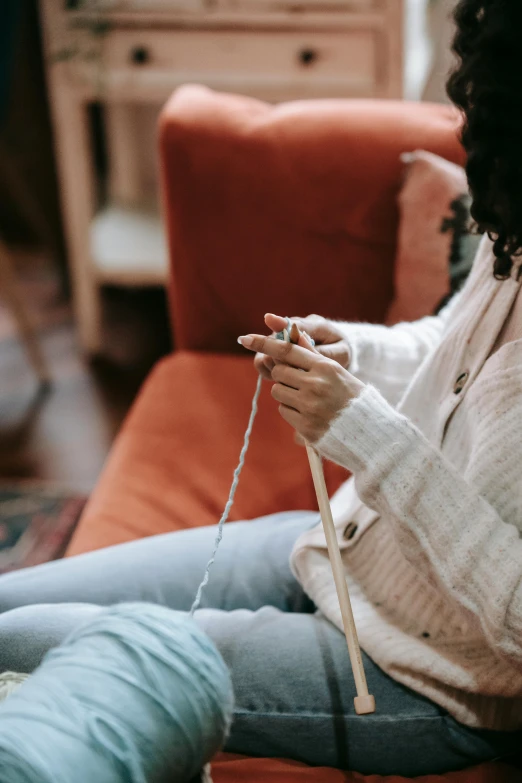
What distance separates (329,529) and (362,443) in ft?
0.30

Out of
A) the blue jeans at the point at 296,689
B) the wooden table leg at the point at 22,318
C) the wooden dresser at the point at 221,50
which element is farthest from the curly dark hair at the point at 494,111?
the wooden table leg at the point at 22,318

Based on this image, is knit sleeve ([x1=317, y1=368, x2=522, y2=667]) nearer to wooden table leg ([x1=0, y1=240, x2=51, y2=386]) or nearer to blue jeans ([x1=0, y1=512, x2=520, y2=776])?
blue jeans ([x1=0, y1=512, x2=520, y2=776])

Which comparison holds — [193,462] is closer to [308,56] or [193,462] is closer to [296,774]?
[296,774]

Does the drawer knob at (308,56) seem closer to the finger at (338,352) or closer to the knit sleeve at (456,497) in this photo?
the finger at (338,352)

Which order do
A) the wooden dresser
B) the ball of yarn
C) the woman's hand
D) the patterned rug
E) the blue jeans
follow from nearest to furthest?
the ball of yarn, the blue jeans, the woman's hand, the patterned rug, the wooden dresser

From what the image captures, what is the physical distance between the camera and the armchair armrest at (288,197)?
1.32 m

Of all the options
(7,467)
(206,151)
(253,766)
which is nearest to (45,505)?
(7,467)

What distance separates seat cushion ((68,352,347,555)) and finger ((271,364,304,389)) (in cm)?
44

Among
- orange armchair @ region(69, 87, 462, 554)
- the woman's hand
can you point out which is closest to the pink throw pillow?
orange armchair @ region(69, 87, 462, 554)

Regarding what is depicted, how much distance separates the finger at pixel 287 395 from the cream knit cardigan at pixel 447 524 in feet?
0.15

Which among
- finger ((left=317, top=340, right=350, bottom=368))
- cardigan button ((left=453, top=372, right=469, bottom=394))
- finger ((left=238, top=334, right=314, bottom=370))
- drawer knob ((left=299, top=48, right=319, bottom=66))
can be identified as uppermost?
drawer knob ((left=299, top=48, right=319, bottom=66))

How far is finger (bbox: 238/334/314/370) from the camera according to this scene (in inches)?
29.5

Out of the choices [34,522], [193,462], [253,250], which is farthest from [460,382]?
[34,522]

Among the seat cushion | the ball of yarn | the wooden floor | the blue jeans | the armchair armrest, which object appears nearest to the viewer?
the ball of yarn
